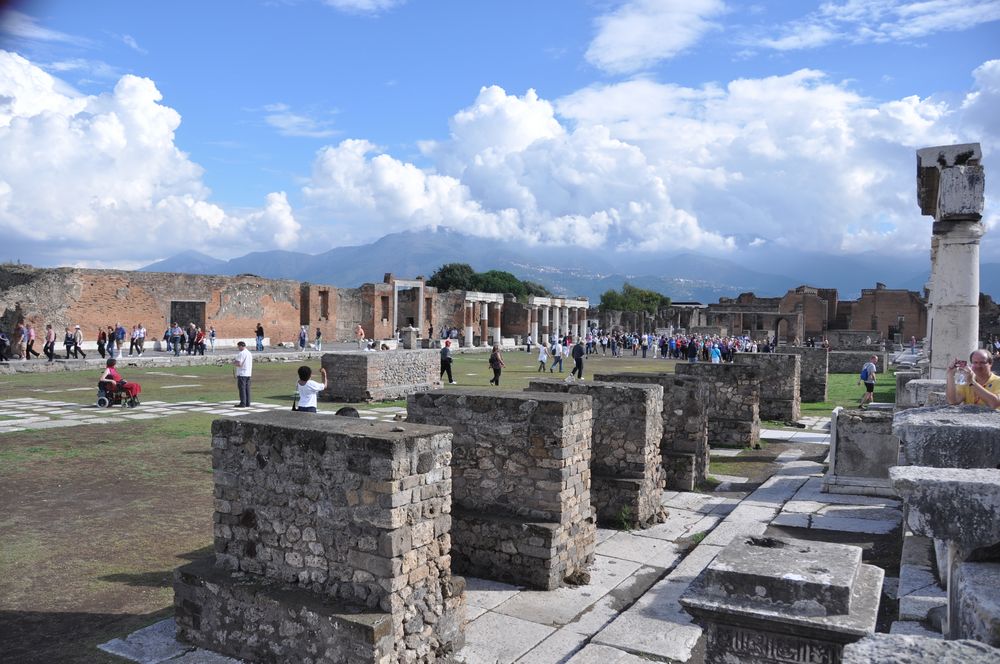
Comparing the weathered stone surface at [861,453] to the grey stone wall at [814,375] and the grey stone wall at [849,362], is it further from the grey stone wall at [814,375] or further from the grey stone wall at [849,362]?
the grey stone wall at [849,362]

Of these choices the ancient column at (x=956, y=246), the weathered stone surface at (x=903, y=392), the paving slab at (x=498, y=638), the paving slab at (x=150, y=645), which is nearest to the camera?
the paving slab at (x=150, y=645)

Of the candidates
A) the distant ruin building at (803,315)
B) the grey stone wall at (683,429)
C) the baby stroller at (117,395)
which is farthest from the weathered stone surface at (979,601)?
the distant ruin building at (803,315)

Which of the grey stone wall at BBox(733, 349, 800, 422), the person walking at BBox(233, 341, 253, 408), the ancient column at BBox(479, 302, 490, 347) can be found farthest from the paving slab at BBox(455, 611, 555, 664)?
the ancient column at BBox(479, 302, 490, 347)

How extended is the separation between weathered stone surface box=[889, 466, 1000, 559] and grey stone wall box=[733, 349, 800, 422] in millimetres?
15038

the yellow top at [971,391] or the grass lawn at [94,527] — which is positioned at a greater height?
the yellow top at [971,391]

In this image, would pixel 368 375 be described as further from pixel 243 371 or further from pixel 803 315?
pixel 803 315

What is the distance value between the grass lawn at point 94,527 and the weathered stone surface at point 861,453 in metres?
8.17

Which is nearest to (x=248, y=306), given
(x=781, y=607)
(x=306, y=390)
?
(x=306, y=390)

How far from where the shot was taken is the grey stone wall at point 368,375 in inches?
734

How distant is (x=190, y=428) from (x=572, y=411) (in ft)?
30.8

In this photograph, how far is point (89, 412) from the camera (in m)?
15.1

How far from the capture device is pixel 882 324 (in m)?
65.2

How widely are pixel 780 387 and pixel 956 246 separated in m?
7.27

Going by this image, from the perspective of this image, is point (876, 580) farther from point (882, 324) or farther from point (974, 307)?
point (882, 324)
